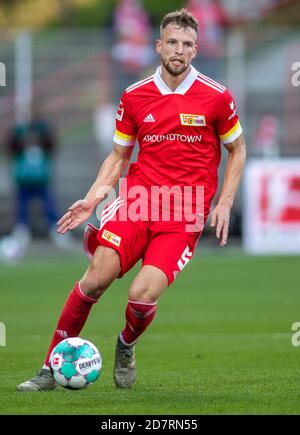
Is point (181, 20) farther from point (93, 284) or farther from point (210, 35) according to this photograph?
point (210, 35)

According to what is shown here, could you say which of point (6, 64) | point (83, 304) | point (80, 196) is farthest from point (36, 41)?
point (83, 304)

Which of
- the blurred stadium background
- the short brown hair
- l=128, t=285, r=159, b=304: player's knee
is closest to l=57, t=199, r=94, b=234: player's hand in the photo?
l=128, t=285, r=159, b=304: player's knee

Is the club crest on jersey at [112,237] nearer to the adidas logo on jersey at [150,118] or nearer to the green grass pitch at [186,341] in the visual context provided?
the adidas logo on jersey at [150,118]

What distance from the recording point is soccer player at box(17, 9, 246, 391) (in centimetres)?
810

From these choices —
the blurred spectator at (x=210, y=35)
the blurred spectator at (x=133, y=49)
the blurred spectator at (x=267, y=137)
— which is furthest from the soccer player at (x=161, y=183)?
the blurred spectator at (x=133, y=49)

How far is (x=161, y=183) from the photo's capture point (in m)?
8.28

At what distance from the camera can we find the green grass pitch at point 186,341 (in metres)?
7.53

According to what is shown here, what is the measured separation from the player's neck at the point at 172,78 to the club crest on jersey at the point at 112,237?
1.12 m

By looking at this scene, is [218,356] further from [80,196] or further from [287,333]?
[80,196]

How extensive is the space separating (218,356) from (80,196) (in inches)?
Answer: 630

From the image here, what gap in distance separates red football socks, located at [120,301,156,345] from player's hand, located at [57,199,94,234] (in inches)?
27.0

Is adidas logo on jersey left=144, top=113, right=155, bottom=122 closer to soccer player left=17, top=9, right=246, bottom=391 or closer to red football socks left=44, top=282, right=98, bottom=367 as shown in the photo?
soccer player left=17, top=9, right=246, bottom=391

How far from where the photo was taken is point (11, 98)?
25344 mm

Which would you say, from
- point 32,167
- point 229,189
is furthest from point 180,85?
point 32,167
